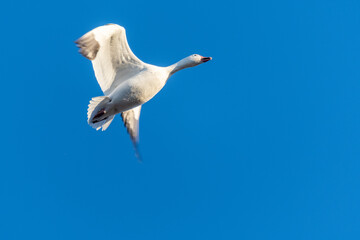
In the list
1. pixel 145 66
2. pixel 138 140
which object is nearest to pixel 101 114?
pixel 145 66

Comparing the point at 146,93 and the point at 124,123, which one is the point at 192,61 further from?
the point at 124,123

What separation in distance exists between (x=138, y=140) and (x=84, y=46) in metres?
2.54

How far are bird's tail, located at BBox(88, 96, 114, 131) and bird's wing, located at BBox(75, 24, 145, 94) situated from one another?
0.25 meters

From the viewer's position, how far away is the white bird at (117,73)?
8.60m

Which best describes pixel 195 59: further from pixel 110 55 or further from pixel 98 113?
pixel 98 113

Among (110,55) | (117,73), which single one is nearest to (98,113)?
(117,73)

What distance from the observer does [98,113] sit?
887 centimetres

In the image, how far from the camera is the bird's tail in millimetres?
8875

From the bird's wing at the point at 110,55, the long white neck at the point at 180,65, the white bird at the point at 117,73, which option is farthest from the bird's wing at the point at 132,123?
the long white neck at the point at 180,65

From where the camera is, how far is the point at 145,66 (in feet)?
29.4

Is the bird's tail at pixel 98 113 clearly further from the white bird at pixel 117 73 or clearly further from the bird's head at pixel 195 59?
the bird's head at pixel 195 59

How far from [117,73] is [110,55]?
0.34m

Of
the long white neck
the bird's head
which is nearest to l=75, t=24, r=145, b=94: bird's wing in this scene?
the long white neck

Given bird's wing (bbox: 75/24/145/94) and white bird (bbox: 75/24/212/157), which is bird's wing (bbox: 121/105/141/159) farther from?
bird's wing (bbox: 75/24/145/94)
